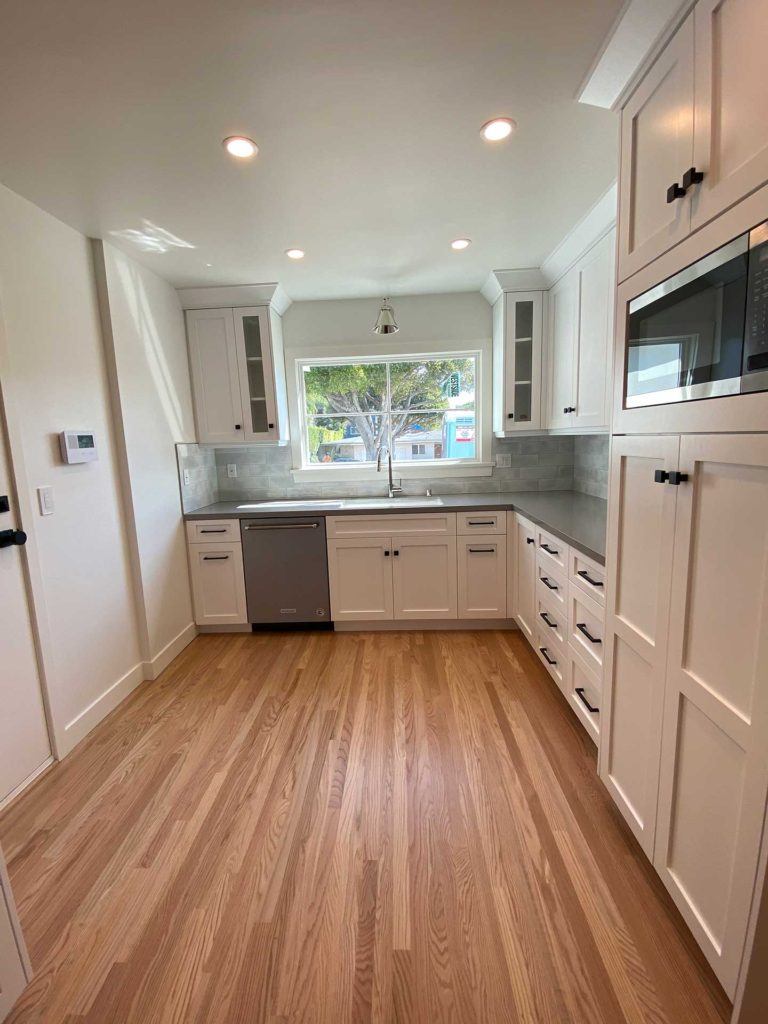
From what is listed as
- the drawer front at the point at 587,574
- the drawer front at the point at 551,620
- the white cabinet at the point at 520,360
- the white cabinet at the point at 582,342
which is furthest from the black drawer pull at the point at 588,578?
the white cabinet at the point at 520,360

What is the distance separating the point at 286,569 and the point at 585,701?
6.60 ft

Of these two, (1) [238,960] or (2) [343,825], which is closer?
(1) [238,960]

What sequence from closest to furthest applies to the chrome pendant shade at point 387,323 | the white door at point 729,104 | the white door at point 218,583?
the white door at point 729,104
the chrome pendant shade at point 387,323
the white door at point 218,583

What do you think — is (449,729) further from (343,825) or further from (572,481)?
(572,481)

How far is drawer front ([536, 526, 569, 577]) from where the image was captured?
2.03 metres

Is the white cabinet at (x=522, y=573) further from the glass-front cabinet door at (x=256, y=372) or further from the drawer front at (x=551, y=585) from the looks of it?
the glass-front cabinet door at (x=256, y=372)

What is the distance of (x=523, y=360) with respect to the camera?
10.0 ft

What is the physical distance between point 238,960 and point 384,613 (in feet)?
6.55

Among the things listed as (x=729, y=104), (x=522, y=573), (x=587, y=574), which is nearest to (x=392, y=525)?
(x=522, y=573)

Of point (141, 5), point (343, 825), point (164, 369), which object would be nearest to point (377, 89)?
point (141, 5)

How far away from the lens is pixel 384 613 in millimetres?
3049

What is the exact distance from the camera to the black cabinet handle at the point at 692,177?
3.10 ft

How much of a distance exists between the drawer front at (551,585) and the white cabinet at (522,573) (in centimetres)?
9

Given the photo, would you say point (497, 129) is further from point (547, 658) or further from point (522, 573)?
point (547, 658)
